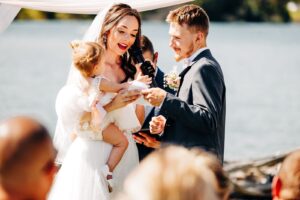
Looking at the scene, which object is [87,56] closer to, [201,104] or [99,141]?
[99,141]

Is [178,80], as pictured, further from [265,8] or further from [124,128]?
[265,8]

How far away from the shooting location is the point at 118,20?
16.5 ft

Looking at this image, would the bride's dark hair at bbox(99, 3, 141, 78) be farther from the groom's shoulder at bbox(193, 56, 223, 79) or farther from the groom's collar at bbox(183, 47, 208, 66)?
the groom's shoulder at bbox(193, 56, 223, 79)

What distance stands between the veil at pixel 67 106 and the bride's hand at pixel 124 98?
0.23m

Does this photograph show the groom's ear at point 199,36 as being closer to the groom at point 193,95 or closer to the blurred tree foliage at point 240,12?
the groom at point 193,95

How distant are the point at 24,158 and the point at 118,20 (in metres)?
2.81

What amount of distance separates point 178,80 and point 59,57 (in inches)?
1294

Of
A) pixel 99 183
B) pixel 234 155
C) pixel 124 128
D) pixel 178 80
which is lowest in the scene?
pixel 234 155

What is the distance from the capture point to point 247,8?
238 feet

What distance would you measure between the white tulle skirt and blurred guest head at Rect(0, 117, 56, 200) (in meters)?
2.58

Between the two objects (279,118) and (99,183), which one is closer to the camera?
(99,183)

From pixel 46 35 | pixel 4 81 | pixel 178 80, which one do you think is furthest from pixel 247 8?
pixel 178 80

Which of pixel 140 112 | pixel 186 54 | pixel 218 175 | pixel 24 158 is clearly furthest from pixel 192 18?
pixel 24 158

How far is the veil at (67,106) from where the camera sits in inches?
193
